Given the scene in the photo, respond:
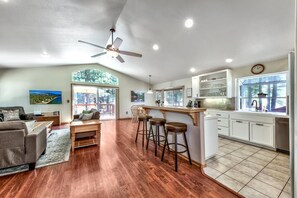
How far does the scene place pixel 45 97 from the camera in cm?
600

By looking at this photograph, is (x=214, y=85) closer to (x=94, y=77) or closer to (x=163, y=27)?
(x=163, y=27)

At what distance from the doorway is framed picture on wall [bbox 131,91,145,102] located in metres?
1.08

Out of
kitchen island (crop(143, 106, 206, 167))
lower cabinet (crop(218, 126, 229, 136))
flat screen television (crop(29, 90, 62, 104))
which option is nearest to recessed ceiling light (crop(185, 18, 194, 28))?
kitchen island (crop(143, 106, 206, 167))

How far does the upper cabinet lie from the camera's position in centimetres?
423

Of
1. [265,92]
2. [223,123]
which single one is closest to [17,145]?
[223,123]

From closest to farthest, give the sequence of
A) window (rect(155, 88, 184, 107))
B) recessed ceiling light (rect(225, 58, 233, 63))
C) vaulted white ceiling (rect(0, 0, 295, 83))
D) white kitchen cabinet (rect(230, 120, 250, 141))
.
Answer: vaulted white ceiling (rect(0, 0, 295, 83)) → white kitchen cabinet (rect(230, 120, 250, 141)) → recessed ceiling light (rect(225, 58, 233, 63)) → window (rect(155, 88, 184, 107))

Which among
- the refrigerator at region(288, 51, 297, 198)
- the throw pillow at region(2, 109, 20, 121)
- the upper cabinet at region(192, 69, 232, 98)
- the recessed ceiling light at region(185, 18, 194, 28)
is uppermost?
the recessed ceiling light at region(185, 18, 194, 28)

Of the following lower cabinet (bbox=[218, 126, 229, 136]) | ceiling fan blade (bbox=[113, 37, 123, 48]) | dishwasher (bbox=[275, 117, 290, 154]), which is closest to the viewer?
dishwasher (bbox=[275, 117, 290, 154])

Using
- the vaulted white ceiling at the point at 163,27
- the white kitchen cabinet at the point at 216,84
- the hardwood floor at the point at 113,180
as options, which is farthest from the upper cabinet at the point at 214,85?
the hardwood floor at the point at 113,180

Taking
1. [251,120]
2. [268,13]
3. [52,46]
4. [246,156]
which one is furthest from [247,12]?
[52,46]

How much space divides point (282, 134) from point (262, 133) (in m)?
0.35

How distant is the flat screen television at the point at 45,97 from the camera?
581 cm

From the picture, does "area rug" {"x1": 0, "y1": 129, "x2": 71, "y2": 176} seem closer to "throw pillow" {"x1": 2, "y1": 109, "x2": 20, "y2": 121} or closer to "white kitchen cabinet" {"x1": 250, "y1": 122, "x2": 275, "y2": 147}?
"throw pillow" {"x1": 2, "y1": 109, "x2": 20, "y2": 121}

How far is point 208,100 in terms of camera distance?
513 cm
